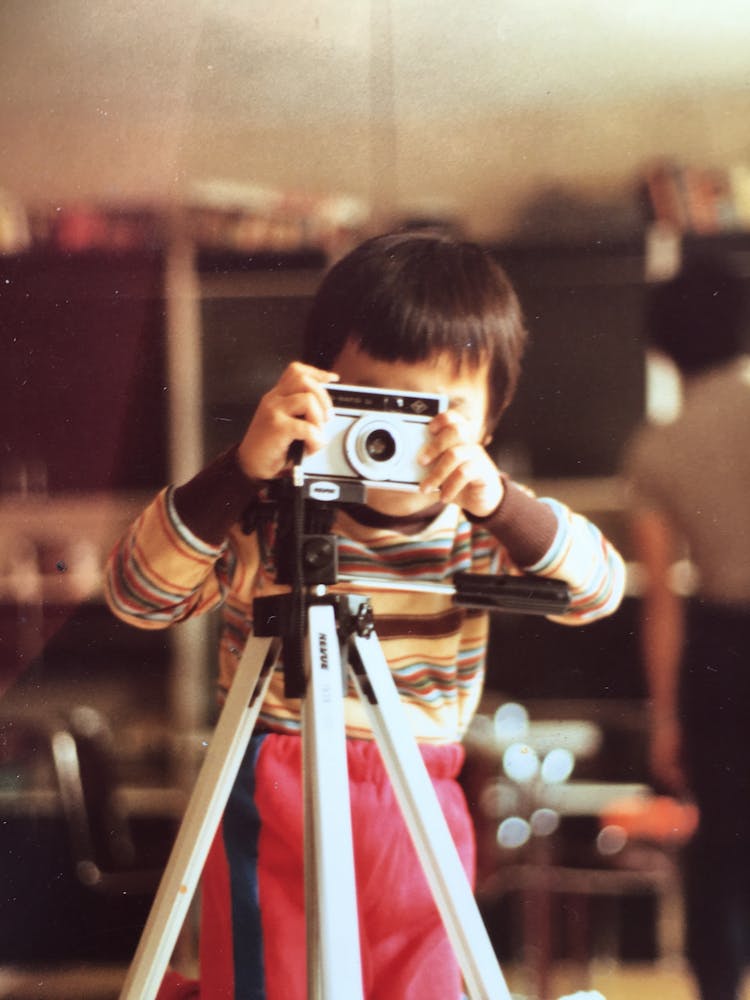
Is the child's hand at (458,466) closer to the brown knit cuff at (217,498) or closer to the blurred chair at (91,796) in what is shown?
the brown knit cuff at (217,498)

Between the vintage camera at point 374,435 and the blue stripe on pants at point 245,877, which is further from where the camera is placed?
the blue stripe on pants at point 245,877

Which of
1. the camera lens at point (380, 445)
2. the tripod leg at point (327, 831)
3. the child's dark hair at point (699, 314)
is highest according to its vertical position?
the child's dark hair at point (699, 314)

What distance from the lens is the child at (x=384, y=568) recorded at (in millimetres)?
1018

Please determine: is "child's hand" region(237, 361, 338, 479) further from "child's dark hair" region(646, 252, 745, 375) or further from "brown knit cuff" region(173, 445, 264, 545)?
"child's dark hair" region(646, 252, 745, 375)

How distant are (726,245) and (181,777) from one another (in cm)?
101

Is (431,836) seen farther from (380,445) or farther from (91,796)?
(91,796)

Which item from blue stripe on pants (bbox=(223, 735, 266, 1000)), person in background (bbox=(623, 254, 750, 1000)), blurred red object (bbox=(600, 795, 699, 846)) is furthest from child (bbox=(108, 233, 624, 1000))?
blurred red object (bbox=(600, 795, 699, 846))

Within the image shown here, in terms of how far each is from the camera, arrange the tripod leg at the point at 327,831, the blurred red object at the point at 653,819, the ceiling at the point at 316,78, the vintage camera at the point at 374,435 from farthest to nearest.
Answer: the blurred red object at the point at 653,819 → the ceiling at the point at 316,78 → the vintage camera at the point at 374,435 → the tripod leg at the point at 327,831

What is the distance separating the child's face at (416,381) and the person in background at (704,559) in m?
0.26

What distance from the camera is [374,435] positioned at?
0.93 metres

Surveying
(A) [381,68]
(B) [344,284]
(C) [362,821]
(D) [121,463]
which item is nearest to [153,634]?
(D) [121,463]

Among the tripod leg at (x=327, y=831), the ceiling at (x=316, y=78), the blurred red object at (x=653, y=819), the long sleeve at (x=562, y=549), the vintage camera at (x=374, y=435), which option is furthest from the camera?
the blurred red object at (x=653, y=819)

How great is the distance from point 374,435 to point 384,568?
0.22 m

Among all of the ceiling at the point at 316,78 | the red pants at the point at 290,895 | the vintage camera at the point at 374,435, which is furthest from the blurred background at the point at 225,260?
the vintage camera at the point at 374,435
